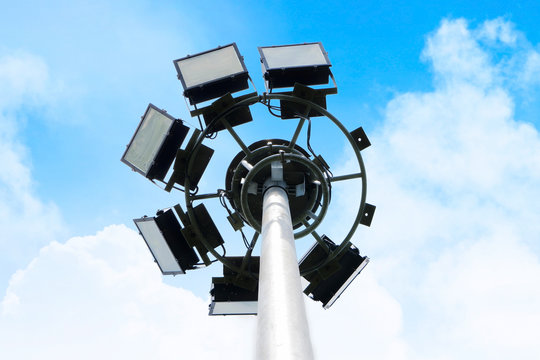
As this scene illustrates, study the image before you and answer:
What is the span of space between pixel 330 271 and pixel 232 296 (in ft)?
9.03

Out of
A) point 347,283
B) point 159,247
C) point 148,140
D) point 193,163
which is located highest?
point 148,140

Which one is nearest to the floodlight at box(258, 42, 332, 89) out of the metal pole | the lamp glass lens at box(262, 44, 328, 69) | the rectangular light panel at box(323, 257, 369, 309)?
the lamp glass lens at box(262, 44, 328, 69)

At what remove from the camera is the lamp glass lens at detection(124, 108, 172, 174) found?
1120cm

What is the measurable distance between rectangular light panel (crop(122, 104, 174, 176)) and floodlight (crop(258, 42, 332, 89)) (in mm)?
2690

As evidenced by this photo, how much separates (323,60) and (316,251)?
5071 mm

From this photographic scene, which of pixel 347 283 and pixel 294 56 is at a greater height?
pixel 294 56

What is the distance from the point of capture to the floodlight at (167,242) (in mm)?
11664

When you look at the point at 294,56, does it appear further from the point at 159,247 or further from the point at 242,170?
the point at 159,247

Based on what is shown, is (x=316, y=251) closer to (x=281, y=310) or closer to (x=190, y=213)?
(x=190, y=213)

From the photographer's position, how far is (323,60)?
1128 centimetres

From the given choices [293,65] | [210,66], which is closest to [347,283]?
[293,65]

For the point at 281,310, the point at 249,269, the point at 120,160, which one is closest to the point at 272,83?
the point at 120,160

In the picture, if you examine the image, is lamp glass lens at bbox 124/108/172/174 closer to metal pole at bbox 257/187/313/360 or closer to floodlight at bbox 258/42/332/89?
floodlight at bbox 258/42/332/89

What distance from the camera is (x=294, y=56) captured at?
11.4m
